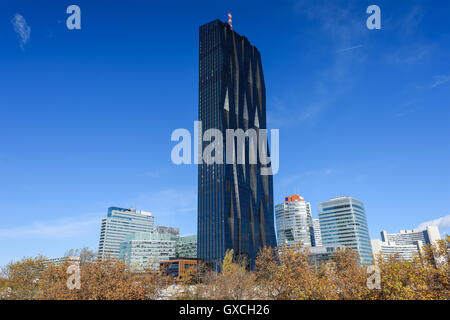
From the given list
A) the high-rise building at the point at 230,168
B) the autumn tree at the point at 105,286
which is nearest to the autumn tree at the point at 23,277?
the autumn tree at the point at 105,286

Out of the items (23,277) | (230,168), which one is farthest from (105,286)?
(230,168)

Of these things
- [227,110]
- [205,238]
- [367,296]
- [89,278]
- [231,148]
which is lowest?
[367,296]

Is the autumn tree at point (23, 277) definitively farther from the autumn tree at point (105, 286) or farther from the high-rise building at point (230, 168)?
the high-rise building at point (230, 168)

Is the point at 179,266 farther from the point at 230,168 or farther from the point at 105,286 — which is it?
the point at 105,286

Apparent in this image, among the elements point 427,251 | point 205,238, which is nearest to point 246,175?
point 205,238

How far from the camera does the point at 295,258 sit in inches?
1929

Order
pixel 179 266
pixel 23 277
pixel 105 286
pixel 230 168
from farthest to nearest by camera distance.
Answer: pixel 230 168 < pixel 179 266 < pixel 23 277 < pixel 105 286

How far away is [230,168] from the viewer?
15425 cm

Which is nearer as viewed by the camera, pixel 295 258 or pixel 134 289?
pixel 134 289

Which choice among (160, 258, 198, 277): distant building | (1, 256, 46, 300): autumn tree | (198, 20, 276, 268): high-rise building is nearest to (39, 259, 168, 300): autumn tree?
(1, 256, 46, 300): autumn tree

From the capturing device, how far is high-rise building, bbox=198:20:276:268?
489 ft
